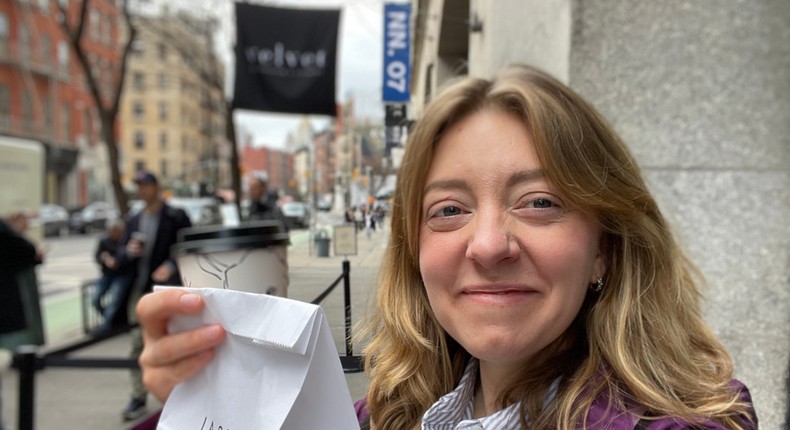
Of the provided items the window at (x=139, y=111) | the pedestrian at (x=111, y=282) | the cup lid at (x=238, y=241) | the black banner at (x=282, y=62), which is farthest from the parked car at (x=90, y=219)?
the cup lid at (x=238, y=241)

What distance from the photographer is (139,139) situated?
6272 centimetres

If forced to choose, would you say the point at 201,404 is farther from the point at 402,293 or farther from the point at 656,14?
the point at 656,14

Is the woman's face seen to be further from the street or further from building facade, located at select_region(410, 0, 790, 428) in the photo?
building facade, located at select_region(410, 0, 790, 428)

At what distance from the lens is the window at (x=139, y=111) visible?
62250mm

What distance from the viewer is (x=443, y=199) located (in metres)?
1.23

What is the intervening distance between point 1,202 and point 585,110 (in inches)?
417

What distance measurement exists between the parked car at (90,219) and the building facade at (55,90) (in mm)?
4838

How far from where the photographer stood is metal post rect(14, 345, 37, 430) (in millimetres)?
3461

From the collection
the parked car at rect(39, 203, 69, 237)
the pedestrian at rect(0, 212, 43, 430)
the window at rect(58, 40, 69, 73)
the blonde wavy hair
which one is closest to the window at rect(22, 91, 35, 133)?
the window at rect(58, 40, 69, 73)

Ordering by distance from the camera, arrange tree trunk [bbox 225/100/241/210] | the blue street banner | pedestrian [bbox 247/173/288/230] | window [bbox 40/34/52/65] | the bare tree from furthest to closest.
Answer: window [bbox 40/34/52/65], the bare tree, tree trunk [bbox 225/100/241/210], pedestrian [bbox 247/173/288/230], the blue street banner

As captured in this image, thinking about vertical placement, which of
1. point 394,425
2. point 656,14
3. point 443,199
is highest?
point 656,14

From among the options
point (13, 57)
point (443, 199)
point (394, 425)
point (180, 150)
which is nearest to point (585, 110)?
point (443, 199)

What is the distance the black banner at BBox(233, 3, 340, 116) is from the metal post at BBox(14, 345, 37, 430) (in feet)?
12.1

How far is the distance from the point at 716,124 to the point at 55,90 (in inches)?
1691
